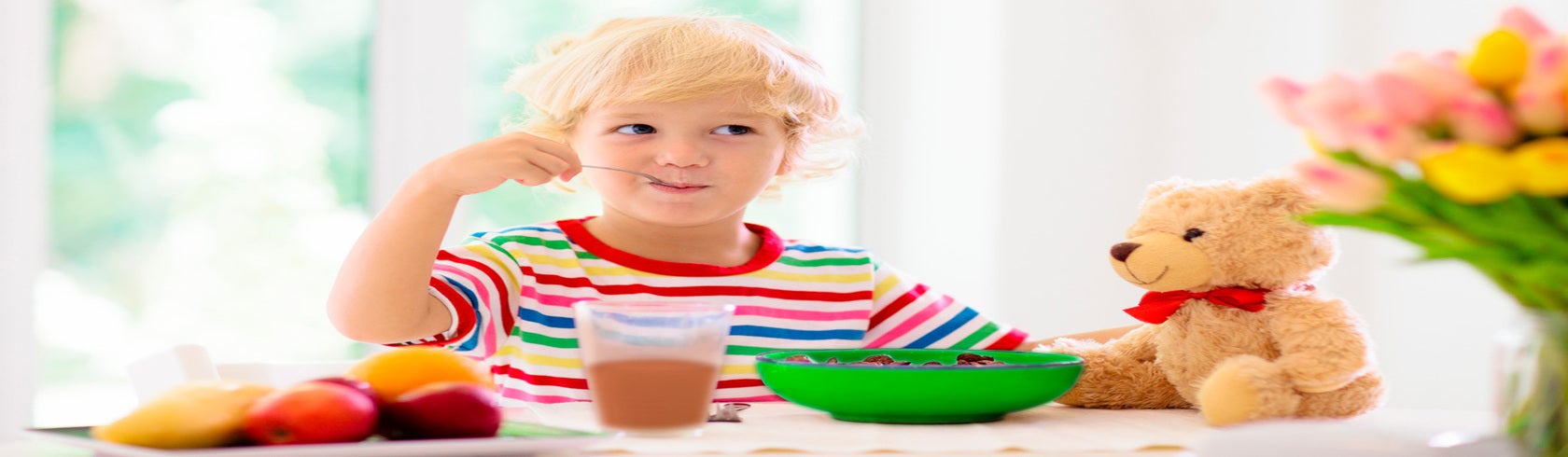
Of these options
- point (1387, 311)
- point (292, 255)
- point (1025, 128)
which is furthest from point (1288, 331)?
point (292, 255)

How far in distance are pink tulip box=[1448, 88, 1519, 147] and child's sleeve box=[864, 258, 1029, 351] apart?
0.76 m

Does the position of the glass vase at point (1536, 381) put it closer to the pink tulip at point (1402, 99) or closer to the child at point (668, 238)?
the pink tulip at point (1402, 99)

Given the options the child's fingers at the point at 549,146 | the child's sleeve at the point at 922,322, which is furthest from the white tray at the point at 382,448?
the child's sleeve at the point at 922,322

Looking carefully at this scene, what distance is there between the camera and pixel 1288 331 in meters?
0.90

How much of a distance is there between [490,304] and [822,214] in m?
1.46

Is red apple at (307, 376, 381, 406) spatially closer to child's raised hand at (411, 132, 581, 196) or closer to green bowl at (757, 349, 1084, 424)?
green bowl at (757, 349, 1084, 424)

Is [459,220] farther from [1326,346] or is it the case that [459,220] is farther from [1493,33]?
[1493,33]

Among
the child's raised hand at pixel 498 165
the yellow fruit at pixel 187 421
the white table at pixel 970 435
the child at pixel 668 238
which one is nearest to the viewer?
the yellow fruit at pixel 187 421

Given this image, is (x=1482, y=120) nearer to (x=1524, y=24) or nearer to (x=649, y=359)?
(x=1524, y=24)

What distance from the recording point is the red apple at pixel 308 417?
0.61 m

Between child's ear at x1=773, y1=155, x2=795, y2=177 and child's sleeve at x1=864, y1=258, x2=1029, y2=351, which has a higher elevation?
child's ear at x1=773, y1=155, x2=795, y2=177

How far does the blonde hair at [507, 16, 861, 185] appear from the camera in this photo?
123cm

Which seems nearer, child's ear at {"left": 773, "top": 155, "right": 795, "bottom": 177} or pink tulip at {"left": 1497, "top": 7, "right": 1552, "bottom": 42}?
pink tulip at {"left": 1497, "top": 7, "right": 1552, "bottom": 42}

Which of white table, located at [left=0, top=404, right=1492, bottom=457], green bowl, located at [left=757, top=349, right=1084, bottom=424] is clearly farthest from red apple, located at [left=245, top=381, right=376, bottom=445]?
green bowl, located at [left=757, top=349, right=1084, bottom=424]
